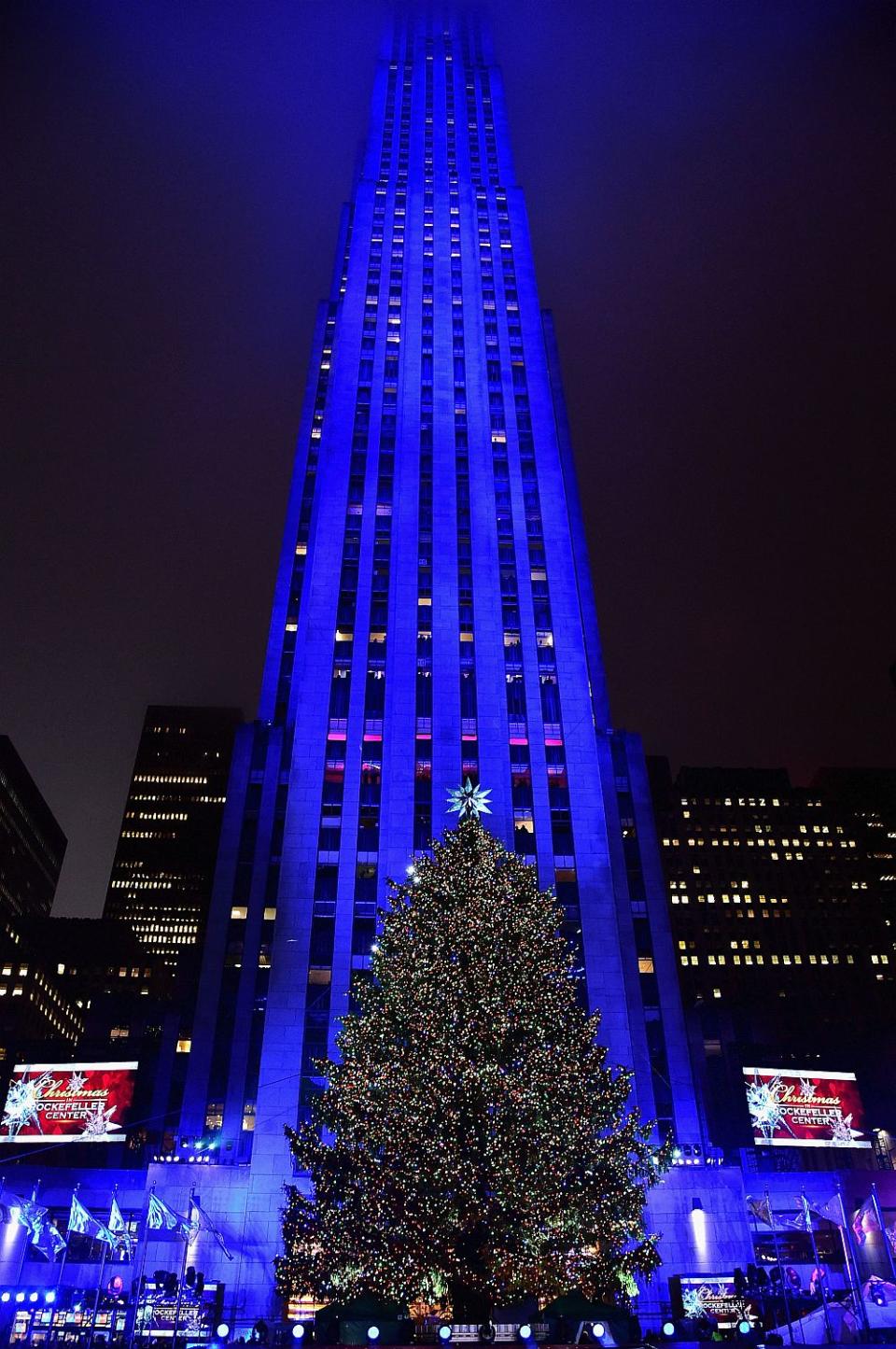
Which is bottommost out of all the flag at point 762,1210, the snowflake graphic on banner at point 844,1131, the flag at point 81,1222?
the flag at point 81,1222

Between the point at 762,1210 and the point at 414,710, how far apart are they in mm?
31697

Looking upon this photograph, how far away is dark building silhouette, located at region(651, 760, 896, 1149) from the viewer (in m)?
128

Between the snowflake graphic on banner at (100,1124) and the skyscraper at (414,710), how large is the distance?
579 centimetres

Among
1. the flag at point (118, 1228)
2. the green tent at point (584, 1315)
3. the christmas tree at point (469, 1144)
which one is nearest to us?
the green tent at point (584, 1315)

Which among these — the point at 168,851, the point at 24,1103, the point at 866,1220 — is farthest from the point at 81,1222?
the point at 168,851

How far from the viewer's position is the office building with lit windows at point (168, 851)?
177 meters

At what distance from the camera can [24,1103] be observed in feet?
153

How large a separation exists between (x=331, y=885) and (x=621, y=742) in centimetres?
2431

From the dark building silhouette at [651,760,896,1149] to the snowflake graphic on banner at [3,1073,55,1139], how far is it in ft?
249

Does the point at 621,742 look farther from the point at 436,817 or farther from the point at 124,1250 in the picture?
the point at 124,1250

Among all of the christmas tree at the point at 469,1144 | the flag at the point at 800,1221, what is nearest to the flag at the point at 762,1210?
the flag at the point at 800,1221

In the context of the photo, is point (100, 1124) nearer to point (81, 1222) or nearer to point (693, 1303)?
point (81, 1222)

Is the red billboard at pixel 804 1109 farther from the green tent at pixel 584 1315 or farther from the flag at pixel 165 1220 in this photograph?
the flag at pixel 165 1220

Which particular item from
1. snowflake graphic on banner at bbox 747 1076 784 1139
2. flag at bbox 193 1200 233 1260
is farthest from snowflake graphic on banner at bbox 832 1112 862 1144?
flag at bbox 193 1200 233 1260
